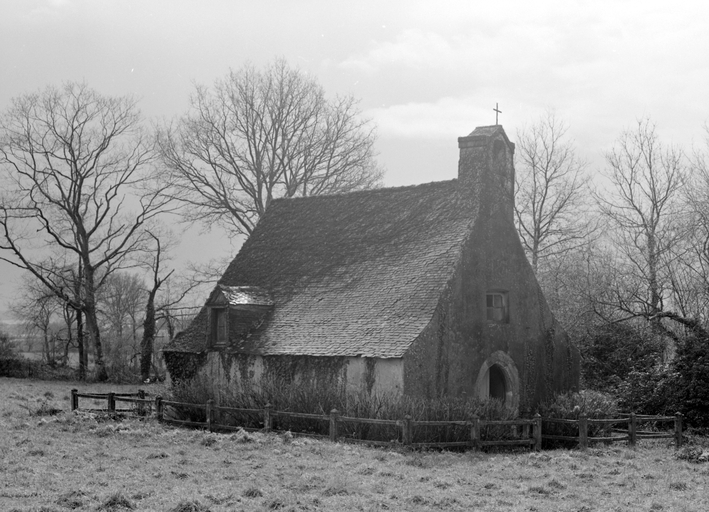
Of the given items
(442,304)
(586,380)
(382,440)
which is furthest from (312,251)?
(586,380)

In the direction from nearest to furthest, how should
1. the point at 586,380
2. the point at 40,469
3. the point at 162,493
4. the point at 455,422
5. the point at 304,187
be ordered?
the point at 162,493 < the point at 40,469 < the point at 455,422 < the point at 586,380 < the point at 304,187

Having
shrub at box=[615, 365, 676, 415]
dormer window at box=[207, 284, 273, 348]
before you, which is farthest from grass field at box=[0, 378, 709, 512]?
shrub at box=[615, 365, 676, 415]

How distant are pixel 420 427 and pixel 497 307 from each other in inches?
279

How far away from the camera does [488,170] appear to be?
90.4 ft

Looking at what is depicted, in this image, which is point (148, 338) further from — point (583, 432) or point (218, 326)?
point (583, 432)

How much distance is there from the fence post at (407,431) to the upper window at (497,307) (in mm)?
7334

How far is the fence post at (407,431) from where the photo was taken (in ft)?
67.8

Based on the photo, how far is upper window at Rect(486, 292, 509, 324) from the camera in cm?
2711

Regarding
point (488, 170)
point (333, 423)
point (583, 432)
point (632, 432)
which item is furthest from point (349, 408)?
point (488, 170)

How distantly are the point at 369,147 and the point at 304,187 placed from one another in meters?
5.11

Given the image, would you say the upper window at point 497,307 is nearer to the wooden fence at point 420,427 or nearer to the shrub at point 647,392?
the wooden fence at point 420,427

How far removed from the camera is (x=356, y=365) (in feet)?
78.6

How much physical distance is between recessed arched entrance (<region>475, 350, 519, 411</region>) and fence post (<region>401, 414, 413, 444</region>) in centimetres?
511

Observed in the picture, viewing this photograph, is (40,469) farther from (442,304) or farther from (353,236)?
(353,236)
